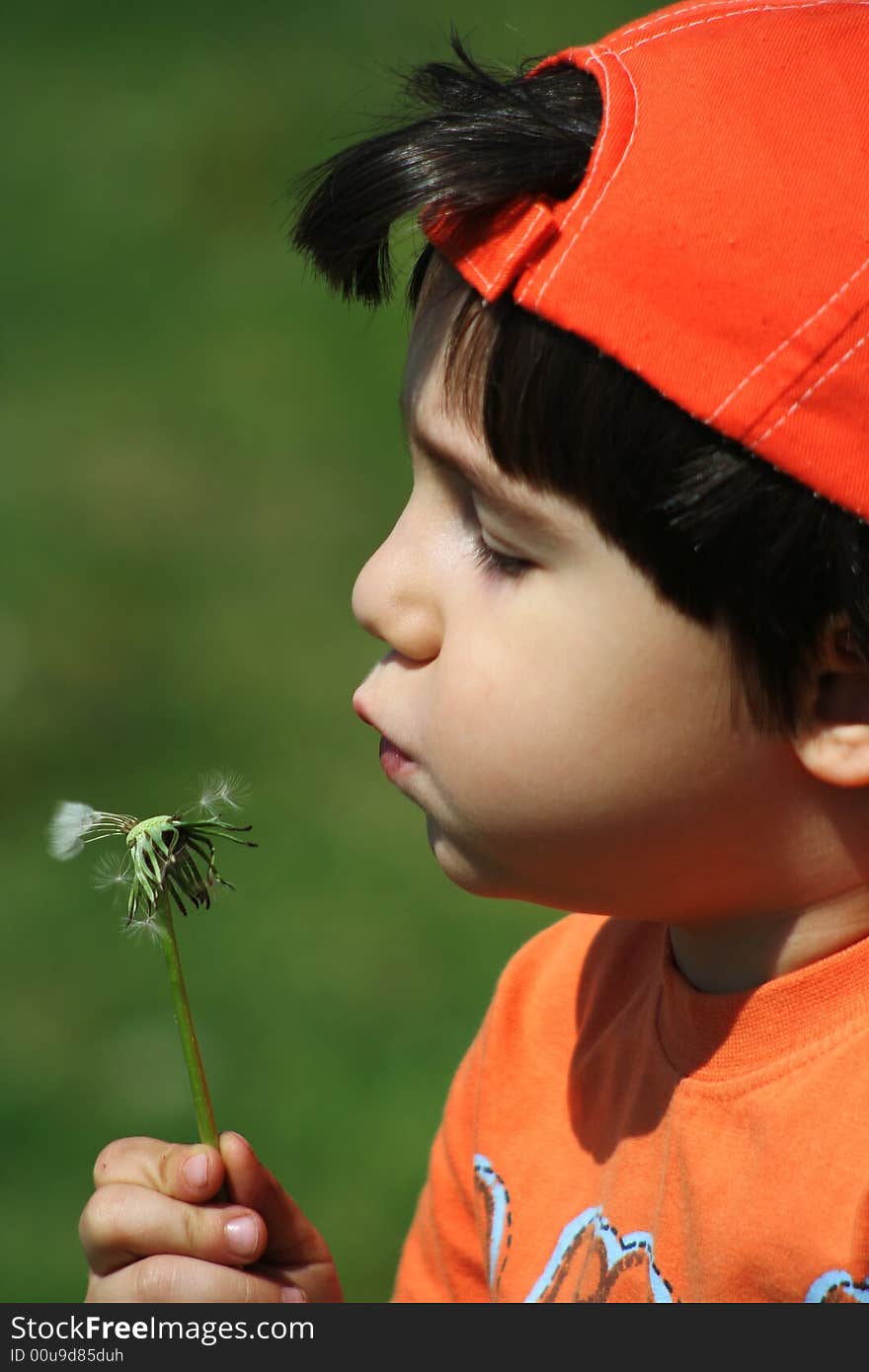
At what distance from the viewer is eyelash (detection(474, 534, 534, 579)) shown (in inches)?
54.3

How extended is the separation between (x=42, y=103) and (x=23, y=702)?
329 cm

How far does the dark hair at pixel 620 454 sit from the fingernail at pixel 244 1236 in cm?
58

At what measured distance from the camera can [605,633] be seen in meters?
1.34

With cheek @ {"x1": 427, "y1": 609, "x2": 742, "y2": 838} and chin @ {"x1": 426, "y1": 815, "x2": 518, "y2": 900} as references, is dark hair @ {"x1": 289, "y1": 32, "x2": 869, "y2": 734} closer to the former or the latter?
cheek @ {"x1": 427, "y1": 609, "x2": 742, "y2": 838}

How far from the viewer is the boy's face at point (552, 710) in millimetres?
1343

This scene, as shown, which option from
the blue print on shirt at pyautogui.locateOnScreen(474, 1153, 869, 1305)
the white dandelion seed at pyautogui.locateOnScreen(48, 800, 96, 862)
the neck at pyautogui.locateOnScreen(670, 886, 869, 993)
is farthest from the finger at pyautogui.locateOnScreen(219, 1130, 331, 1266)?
the neck at pyautogui.locateOnScreen(670, 886, 869, 993)

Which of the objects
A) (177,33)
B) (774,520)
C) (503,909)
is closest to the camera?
(774,520)

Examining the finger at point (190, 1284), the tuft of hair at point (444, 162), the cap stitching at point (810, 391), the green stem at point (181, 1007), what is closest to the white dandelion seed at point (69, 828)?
the green stem at point (181, 1007)

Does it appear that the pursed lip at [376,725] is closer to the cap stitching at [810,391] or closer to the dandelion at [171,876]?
the dandelion at [171,876]

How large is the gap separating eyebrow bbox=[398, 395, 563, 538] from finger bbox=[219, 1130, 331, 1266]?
55 cm

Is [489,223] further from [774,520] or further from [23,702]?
[23,702]

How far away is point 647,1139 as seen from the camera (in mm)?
1544

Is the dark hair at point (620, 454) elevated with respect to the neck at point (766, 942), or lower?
elevated
